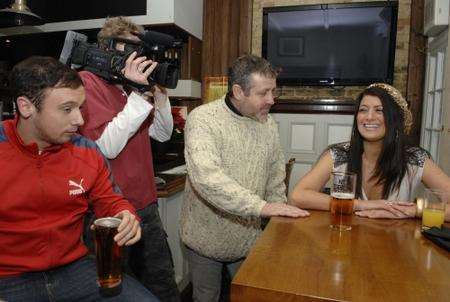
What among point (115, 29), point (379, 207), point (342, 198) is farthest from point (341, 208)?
point (115, 29)

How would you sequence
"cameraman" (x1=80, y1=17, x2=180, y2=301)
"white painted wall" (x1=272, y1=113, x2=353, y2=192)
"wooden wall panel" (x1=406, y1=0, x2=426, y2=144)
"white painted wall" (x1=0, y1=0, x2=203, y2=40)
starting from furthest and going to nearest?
"white painted wall" (x1=272, y1=113, x2=353, y2=192)
"wooden wall panel" (x1=406, y1=0, x2=426, y2=144)
"white painted wall" (x1=0, y1=0, x2=203, y2=40)
"cameraman" (x1=80, y1=17, x2=180, y2=301)

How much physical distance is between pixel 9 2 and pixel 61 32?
0.54m

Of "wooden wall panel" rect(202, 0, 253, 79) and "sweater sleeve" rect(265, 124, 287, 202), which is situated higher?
"wooden wall panel" rect(202, 0, 253, 79)

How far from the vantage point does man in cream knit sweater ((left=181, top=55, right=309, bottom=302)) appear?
1530 mm

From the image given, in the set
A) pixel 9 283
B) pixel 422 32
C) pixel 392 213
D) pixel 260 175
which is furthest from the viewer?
pixel 422 32

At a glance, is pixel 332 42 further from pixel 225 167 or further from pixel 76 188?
pixel 76 188

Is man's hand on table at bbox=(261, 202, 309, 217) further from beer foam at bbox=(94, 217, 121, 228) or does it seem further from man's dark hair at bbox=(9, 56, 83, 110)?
man's dark hair at bbox=(9, 56, 83, 110)

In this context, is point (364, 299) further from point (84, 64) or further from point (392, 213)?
point (84, 64)

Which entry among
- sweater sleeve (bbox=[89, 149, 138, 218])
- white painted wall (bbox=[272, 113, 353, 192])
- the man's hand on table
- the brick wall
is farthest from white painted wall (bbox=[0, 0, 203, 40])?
the man's hand on table

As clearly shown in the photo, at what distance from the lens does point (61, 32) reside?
11.8 feet

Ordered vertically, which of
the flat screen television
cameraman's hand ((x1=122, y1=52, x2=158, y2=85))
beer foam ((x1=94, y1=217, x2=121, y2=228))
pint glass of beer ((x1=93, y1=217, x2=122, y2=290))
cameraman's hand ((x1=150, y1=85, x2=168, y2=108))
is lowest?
pint glass of beer ((x1=93, y1=217, x2=122, y2=290))

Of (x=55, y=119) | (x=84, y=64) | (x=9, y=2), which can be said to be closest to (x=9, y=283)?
(x=55, y=119)

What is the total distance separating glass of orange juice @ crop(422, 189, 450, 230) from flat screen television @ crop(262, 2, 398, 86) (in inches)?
93.9

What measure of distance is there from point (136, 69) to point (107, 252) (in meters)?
0.77
